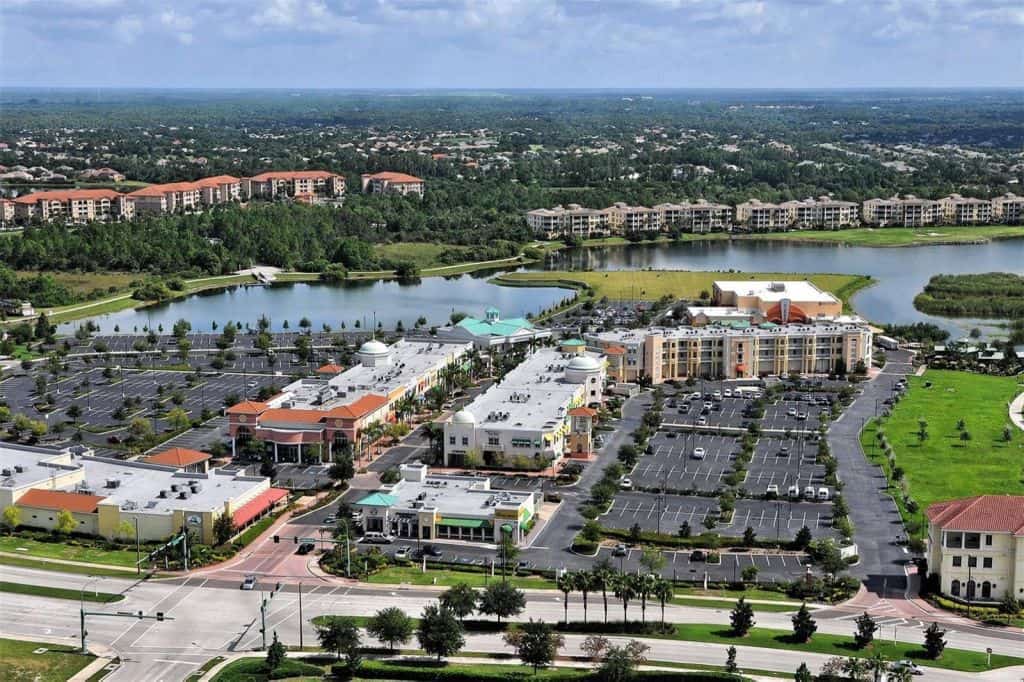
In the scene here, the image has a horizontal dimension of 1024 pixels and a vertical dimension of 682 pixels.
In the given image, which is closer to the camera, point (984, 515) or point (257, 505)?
point (984, 515)

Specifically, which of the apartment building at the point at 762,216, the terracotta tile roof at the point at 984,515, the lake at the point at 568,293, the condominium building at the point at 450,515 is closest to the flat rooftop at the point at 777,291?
the lake at the point at 568,293

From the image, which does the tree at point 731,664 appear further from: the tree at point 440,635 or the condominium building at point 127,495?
the condominium building at point 127,495

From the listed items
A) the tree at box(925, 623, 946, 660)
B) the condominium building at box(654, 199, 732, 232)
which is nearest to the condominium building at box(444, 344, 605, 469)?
the tree at box(925, 623, 946, 660)

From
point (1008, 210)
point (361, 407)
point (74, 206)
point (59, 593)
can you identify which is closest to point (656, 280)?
point (361, 407)

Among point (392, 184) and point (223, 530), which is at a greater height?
point (392, 184)

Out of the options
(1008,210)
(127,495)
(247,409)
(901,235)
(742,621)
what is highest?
(1008,210)

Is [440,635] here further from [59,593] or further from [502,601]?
[59,593]
